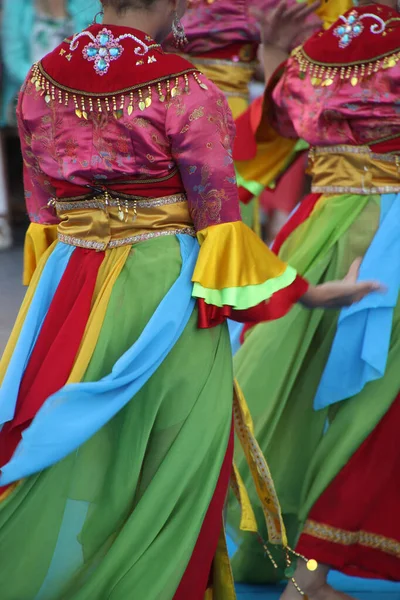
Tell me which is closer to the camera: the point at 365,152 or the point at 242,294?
the point at 242,294

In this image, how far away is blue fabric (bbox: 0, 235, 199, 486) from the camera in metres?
1.76

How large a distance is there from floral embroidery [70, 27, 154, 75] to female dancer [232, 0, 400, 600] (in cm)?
79

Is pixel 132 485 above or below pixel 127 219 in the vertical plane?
below

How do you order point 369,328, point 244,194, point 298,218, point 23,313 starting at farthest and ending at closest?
point 244,194, point 298,218, point 369,328, point 23,313

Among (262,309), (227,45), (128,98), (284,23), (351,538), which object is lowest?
(351,538)

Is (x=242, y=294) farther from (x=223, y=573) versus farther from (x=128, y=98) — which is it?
(x=223, y=573)

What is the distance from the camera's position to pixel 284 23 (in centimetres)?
273

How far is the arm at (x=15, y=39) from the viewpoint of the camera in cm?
568

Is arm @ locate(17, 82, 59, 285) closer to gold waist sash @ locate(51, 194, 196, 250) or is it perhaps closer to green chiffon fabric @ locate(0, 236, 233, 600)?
gold waist sash @ locate(51, 194, 196, 250)

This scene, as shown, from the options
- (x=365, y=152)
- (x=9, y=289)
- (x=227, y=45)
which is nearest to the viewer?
(x=365, y=152)

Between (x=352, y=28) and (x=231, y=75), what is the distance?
1743 mm

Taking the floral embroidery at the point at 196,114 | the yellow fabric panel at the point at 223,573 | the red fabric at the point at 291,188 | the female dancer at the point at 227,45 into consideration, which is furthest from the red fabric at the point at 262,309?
the red fabric at the point at 291,188

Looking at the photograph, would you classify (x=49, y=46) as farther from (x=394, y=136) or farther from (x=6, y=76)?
(x=394, y=136)

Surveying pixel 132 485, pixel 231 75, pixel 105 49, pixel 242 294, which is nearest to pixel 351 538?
pixel 132 485
